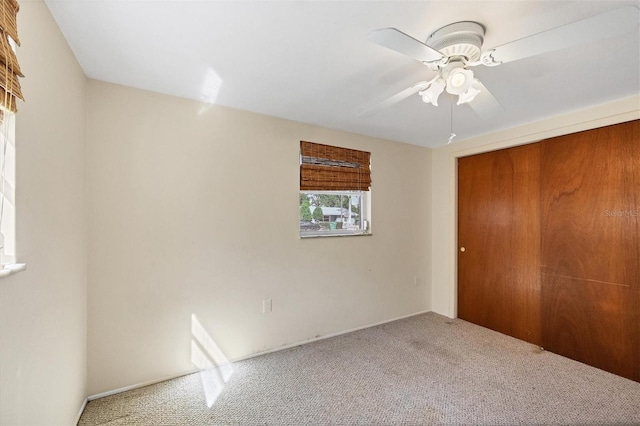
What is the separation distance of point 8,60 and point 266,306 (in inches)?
88.3

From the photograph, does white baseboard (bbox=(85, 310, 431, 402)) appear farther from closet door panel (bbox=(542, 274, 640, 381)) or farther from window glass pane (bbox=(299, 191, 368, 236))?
closet door panel (bbox=(542, 274, 640, 381))

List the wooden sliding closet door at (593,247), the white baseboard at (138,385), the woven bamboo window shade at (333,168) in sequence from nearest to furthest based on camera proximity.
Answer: the white baseboard at (138,385), the wooden sliding closet door at (593,247), the woven bamboo window shade at (333,168)

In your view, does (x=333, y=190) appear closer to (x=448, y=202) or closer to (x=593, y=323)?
(x=448, y=202)

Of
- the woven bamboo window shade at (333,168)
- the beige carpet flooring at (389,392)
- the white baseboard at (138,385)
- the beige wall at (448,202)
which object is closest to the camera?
the beige carpet flooring at (389,392)

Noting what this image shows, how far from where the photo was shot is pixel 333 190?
307cm

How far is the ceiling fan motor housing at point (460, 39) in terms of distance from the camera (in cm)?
135

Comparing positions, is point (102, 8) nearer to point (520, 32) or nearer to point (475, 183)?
point (520, 32)

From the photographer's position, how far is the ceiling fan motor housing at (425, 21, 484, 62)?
1.35 m

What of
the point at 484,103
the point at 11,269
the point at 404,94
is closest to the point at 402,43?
the point at 404,94

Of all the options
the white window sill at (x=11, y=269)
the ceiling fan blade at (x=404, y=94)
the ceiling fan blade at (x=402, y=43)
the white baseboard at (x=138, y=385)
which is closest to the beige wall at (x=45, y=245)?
the white window sill at (x=11, y=269)

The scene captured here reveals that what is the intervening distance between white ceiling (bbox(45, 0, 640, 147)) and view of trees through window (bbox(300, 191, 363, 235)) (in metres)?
0.88

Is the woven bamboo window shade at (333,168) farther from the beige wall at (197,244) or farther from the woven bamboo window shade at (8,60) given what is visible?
the woven bamboo window shade at (8,60)

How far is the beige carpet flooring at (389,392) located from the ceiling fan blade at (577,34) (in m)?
2.07

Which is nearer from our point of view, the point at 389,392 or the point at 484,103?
the point at 484,103
